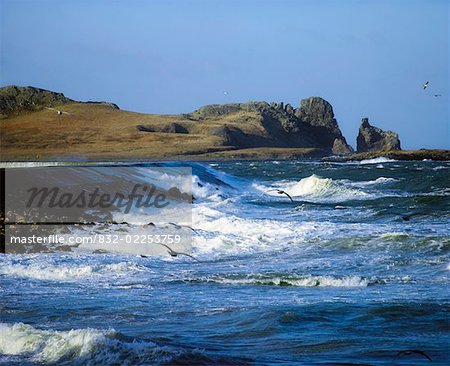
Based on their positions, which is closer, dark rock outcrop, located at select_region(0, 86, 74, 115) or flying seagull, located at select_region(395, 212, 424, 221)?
flying seagull, located at select_region(395, 212, 424, 221)

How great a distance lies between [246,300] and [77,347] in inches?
123

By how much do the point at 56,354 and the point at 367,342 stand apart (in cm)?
304

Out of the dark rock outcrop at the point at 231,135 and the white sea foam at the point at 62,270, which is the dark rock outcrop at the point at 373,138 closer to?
the dark rock outcrop at the point at 231,135

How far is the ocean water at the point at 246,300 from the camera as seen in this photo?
755cm

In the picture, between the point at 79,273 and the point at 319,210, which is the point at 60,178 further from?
the point at 79,273

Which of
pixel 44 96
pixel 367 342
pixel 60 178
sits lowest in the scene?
pixel 367 342

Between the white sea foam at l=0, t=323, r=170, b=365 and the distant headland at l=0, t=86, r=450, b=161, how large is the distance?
65.1 meters

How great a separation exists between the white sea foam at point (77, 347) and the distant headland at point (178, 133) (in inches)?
2562

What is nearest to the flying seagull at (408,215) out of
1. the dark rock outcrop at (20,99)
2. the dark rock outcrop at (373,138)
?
the dark rock outcrop at (20,99)

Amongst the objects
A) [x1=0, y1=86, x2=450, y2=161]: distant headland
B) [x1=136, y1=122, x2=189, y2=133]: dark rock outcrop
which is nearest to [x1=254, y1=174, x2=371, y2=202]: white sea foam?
[x1=0, y1=86, x2=450, y2=161]: distant headland

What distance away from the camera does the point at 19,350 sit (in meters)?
7.61

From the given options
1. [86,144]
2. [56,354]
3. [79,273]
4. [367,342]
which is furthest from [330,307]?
[86,144]

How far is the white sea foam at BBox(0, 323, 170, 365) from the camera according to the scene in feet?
23.8

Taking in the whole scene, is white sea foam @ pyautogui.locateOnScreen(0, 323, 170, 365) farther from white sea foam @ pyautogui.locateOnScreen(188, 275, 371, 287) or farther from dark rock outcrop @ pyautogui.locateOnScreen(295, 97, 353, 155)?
dark rock outcrop @ pyautogui.locateOnScreen(295, 97, 353, 155)
